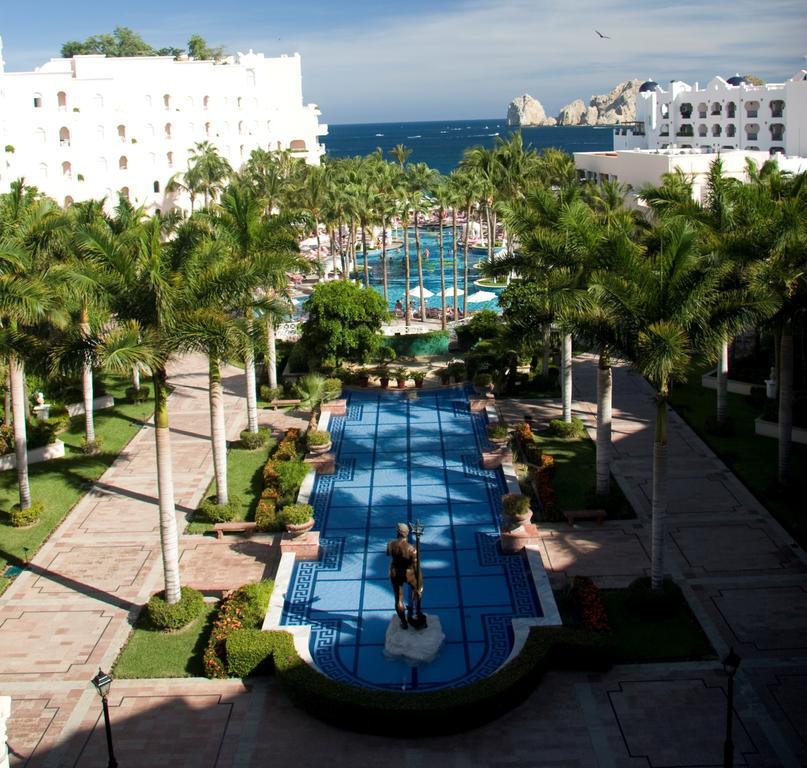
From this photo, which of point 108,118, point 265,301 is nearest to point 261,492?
point 265,301

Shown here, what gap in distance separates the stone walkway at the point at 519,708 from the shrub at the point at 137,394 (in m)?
9.31

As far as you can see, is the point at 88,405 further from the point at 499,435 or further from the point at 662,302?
the point at 662,302

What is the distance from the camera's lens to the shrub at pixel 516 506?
25520 millimetres

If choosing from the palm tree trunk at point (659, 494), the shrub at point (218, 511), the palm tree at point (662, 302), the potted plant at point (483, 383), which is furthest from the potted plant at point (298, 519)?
the potted plant at point (483, 383)

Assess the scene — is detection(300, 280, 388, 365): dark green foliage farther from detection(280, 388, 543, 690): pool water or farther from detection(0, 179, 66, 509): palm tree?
detection(0, 179, 66, 509): palm tree

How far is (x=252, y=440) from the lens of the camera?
33344 mm

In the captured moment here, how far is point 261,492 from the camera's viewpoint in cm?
2991

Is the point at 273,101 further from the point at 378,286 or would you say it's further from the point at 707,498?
the point at 707,498

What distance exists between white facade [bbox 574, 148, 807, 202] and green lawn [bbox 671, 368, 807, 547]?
59.5ft

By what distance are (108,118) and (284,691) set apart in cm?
6489

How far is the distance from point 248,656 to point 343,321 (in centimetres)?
2057

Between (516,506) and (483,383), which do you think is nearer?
(516,506)

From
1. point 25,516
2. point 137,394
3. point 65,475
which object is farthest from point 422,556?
point 137,394

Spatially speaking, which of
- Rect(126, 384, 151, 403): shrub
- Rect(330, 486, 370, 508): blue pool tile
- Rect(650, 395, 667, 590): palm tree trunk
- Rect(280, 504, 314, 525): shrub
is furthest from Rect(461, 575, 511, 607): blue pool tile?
Rect(126, 384, 151, 403): shrub
